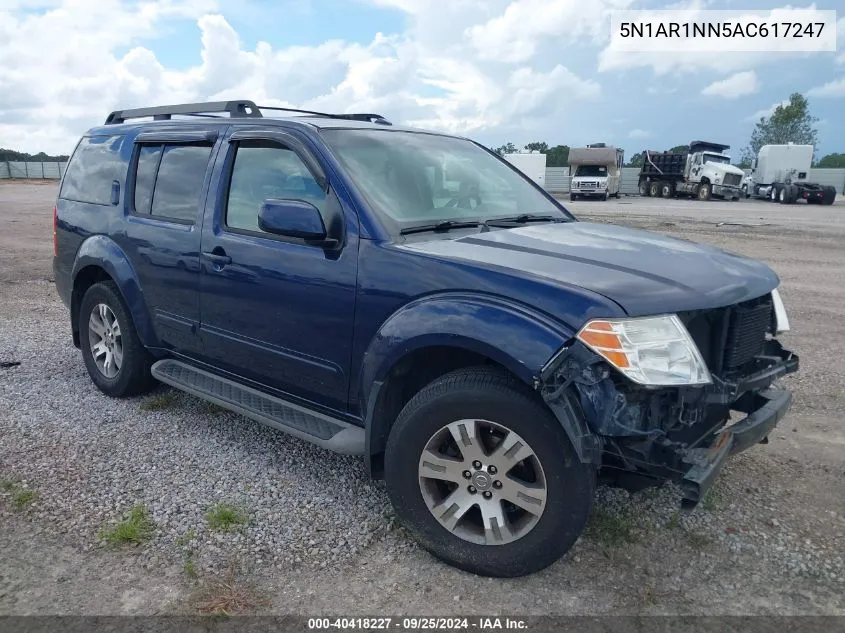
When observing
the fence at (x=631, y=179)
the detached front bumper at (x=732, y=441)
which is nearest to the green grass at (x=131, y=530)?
the detached front bumper at (x=732, y=441)

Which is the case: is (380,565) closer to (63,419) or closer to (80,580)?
(80,580)

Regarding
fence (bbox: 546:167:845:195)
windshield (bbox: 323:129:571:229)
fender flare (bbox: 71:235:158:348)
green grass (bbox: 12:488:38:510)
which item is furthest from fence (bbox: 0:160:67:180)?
windshield (bbox: 323:129:571:229)

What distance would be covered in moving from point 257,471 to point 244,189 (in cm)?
161

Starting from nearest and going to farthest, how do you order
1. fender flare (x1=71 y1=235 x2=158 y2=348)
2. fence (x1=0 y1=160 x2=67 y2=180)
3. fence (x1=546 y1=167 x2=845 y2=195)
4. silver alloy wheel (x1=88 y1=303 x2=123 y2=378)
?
fender flare (x1=71 y1=235 x2=158 y2=348), silver alloy wheel (x1=88 y1=303 x2=123 y2=378), fence (x1=546 y1=167 x2=845 y2=195), fence (x1=0 y1=160 x2=67 y2=180)

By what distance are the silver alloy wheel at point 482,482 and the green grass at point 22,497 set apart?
2.08 meters

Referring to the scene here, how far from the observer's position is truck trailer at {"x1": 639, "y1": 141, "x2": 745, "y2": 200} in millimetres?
34656

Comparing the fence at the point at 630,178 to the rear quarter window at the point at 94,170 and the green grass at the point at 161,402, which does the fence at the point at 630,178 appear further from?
the green grass at the point at 161,402

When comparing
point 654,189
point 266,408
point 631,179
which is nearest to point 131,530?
point 266,408

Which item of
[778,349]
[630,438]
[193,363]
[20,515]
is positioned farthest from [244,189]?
[778,349]

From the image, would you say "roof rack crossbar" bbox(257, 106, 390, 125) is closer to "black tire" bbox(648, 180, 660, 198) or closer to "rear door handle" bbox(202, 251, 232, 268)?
"rear door handle" bbox(202, 251, 232, 268)

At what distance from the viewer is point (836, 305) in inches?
322

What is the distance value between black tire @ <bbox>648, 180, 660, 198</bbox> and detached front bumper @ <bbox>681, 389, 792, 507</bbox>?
38.1 m

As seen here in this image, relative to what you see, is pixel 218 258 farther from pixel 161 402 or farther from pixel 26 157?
→ pixel 26 157

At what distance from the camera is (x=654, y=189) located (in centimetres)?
3903
